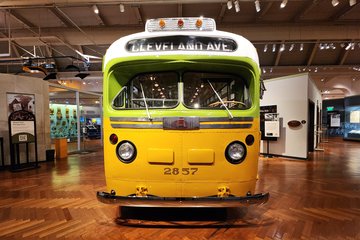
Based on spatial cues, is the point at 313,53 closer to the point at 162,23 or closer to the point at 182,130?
the point at 162,23

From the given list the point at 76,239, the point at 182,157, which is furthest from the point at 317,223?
the point at 76,239

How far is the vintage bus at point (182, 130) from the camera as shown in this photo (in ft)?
7.74

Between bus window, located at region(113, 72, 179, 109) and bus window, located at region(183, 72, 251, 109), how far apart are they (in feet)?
0.53

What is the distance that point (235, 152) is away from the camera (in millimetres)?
2418

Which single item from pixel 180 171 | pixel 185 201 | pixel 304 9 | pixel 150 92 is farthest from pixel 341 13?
pixel 185 201

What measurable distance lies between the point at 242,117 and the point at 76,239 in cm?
231

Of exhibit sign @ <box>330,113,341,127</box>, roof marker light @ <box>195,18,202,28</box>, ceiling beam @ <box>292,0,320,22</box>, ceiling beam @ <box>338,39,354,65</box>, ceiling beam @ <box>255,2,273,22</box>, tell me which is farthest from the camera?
exhibit sign @ <box>330,113,341,127</box>

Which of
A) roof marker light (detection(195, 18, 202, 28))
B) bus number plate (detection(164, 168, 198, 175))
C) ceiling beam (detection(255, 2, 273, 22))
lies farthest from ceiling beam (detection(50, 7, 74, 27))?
bus number plate (detection(164, 168, 198, 175))

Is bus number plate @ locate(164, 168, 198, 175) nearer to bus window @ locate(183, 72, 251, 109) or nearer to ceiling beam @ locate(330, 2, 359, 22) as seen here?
bus window @ locate(183, 72, 251, 109)

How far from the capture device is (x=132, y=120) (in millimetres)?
2395

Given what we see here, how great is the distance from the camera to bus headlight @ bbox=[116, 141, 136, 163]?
243cm

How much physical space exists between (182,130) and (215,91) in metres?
0.63

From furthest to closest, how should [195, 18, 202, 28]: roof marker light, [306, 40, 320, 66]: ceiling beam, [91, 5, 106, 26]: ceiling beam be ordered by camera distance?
[306, 40, 320, 66]: ceiling beam
[91, 5, 106, 26]: ceiling beam
[195, 18, 202, 28]: roof marker light

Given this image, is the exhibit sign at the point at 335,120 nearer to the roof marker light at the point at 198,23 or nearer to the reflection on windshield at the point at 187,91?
the reflection on windshield at the point at 187,91
